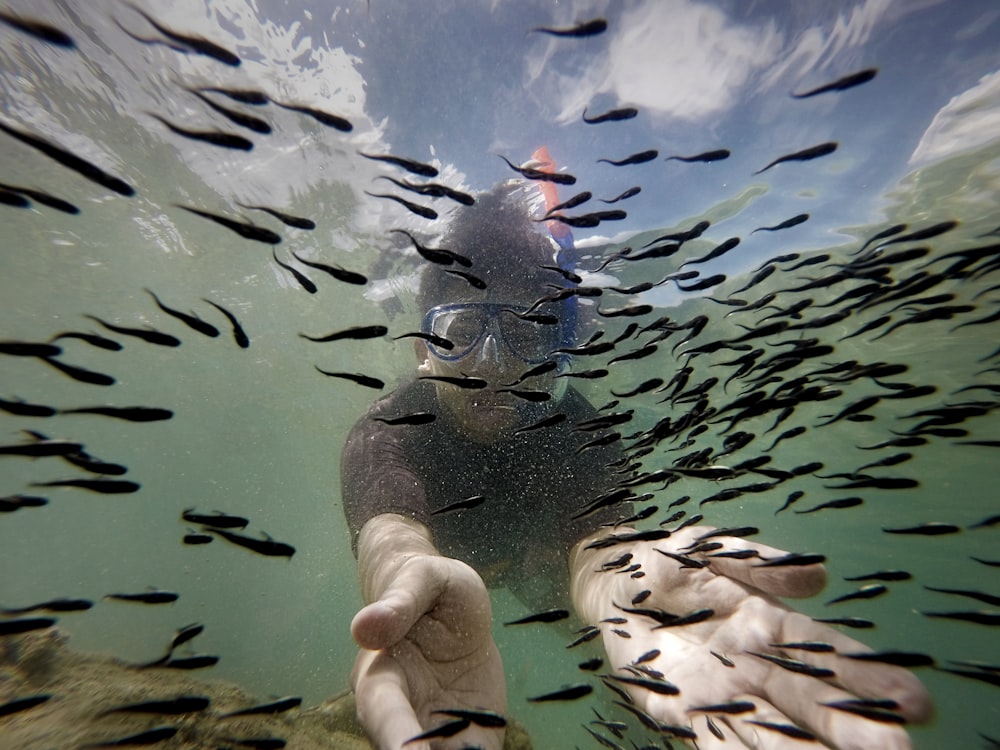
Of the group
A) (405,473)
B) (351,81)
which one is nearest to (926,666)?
(405,473)

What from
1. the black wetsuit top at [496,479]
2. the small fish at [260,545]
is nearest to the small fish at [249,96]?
the small fish at [260,545]

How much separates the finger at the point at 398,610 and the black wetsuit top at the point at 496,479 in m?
2.84

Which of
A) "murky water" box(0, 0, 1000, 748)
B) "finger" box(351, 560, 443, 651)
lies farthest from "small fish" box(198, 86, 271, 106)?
"finger" box(351, 560, 443, 651)

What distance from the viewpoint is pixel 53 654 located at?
5.11 meters

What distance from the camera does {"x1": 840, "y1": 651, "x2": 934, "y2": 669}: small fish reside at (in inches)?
81.7

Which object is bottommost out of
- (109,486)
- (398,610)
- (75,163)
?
(398,610)

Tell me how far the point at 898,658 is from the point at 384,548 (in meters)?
3.25

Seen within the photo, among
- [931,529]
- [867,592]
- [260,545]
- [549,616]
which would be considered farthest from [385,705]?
[931,529]

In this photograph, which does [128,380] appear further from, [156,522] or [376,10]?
[156,522]

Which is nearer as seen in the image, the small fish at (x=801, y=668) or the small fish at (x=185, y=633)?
the small fish at (x=801, y=668)

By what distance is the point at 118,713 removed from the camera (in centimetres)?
313

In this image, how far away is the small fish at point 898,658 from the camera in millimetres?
2074

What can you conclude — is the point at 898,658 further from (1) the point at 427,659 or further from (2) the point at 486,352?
(2) the point at 486,352

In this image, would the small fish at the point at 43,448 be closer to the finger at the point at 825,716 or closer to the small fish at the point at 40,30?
the small fish at the point at 40,30
